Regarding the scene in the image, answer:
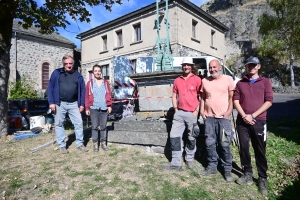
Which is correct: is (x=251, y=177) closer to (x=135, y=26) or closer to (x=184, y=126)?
(x=184, y=126)

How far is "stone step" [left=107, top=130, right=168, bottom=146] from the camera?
4.39 meters

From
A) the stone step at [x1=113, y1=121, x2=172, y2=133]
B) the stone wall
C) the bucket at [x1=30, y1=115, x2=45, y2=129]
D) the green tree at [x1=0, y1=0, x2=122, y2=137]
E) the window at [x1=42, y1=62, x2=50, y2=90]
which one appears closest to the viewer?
the stone step at [x1=113, y1=121, x2=172, y2=133]

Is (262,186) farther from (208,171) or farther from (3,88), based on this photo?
(3,88)

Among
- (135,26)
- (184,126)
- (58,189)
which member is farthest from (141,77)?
(135,26)

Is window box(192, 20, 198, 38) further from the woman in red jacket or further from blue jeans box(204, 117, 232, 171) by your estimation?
blue jeans box(204, 117, 232, 171)

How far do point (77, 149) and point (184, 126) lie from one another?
2543 millimetres

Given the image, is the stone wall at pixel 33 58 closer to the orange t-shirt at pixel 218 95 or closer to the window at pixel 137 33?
the window at pixel 137 33

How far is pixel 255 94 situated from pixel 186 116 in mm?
1146

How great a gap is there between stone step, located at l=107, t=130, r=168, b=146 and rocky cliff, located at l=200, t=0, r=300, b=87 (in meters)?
23.8

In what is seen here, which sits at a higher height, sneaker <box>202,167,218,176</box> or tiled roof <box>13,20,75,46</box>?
tiled roof <box>13,20,75,46</box>

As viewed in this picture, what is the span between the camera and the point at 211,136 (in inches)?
139

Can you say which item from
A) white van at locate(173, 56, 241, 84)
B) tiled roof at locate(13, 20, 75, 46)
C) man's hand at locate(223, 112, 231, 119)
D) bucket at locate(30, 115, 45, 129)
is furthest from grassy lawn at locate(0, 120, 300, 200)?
tiled roof at locate(13, 20, 75, 46)

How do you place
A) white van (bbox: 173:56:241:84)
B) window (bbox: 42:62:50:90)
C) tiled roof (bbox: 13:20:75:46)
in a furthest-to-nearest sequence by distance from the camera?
1. window (bbox: 42:62:50:90)
2. tiled roof (bbox: 13:20:75:46)
3. white van (bbox: 173:56:241:84)

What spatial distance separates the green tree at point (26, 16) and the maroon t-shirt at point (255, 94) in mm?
5544
